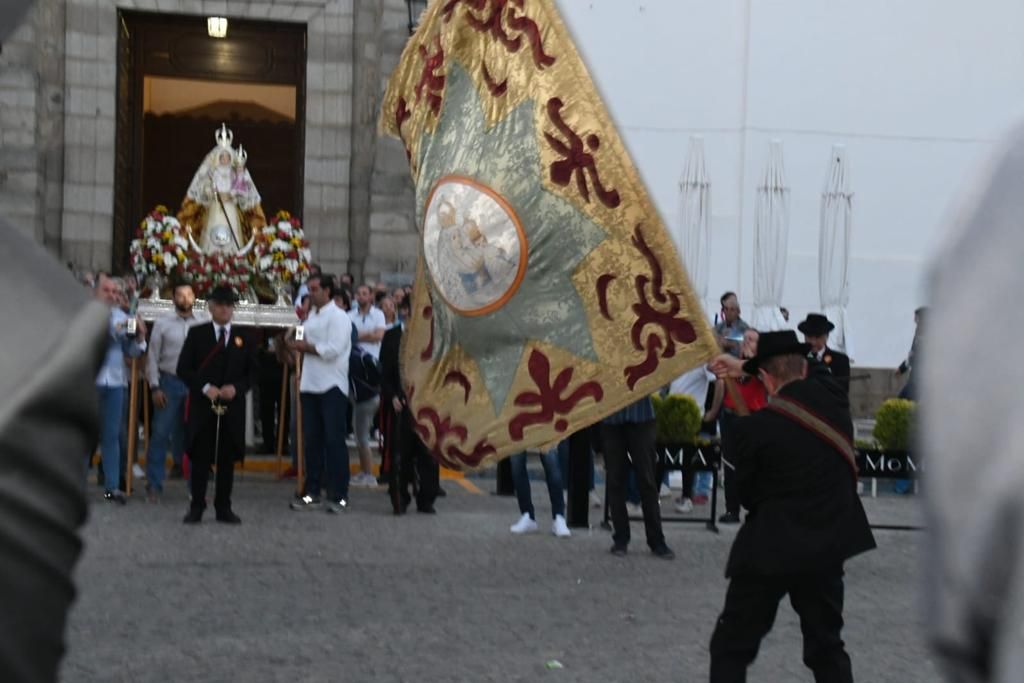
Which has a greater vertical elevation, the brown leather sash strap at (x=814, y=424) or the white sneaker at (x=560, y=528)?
the brown leather sash strap at (x=814, y=424)

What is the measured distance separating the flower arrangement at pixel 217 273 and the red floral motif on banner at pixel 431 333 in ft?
25.6

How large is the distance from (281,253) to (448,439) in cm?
844

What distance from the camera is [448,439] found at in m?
7.75

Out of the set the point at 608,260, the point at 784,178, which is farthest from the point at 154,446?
the point at 784,178

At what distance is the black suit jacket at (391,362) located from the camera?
13.8 metres

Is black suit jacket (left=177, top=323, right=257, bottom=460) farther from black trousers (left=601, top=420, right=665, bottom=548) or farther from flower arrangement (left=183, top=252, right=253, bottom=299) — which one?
black trousers (left=601, top=420, right=665, bottom=548)

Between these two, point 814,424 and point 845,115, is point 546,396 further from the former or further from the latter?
point 845,115

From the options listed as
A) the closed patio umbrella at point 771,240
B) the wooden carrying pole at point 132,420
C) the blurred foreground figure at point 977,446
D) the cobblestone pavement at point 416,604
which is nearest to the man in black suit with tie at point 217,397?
the cobblestone pavement at point 416,604

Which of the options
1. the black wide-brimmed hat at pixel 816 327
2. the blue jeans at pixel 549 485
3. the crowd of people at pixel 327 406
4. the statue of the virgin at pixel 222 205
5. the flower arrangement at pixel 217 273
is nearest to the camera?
the crowd of people at pixel 327 406

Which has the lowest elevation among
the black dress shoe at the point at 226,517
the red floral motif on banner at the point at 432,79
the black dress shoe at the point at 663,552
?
the black dress shoe at the point at 226,517

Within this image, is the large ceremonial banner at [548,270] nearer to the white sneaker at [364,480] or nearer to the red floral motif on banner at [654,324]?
the red floral motif on banner at [654,324]

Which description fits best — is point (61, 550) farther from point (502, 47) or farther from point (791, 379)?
point (502, 47)

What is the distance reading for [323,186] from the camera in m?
22.1

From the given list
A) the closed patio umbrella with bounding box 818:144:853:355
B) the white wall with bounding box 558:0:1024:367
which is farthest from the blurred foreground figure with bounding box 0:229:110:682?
the white wall with bounding box 558:0:1024:367
